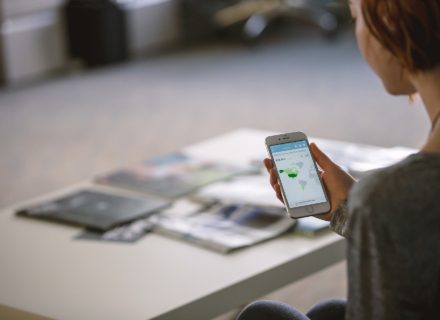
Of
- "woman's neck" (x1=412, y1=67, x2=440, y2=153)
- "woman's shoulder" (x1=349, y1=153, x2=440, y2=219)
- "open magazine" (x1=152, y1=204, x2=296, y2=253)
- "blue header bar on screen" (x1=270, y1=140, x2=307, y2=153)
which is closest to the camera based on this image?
"woman's shoulder" (x1=349, y1=153, x2=440, y2=219)

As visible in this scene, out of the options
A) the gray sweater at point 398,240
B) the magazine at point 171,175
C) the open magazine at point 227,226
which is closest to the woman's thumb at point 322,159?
the gray sweater at point 398,240

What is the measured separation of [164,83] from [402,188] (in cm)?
523

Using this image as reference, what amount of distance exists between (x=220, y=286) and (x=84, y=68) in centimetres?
516

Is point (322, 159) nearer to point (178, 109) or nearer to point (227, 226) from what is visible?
point (227, 226)

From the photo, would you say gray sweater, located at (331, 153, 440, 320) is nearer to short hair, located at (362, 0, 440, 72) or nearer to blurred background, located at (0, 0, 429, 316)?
short hair, located at (362, 0, 440, 72)

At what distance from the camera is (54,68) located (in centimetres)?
656

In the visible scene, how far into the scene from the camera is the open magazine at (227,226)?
1.95 meters

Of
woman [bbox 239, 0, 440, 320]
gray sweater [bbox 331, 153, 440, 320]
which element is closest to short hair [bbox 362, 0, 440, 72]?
woman [bbox 239, 0, 440, 320]

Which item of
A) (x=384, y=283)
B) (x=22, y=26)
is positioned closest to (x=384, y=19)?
(x=384, y=283)

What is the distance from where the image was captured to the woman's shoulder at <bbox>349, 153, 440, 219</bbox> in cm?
104

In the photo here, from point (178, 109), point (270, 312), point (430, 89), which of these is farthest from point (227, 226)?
point (178, 109)

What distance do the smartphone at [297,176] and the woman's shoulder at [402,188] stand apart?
47 cm

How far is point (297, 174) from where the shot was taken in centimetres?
164

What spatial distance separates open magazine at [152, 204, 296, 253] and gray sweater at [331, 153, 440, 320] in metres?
0.84
